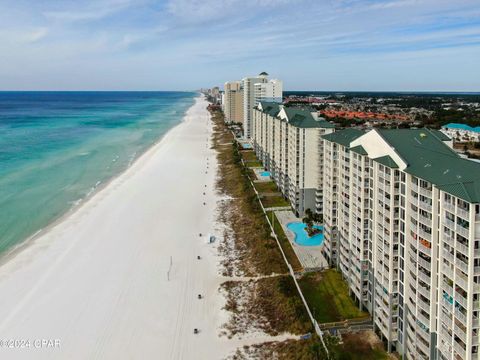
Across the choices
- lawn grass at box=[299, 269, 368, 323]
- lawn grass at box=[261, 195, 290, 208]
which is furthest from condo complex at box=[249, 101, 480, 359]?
lawn grass at box=[261, 195, 290, 208]

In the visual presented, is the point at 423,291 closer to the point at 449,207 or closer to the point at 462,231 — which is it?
the point at 462,231

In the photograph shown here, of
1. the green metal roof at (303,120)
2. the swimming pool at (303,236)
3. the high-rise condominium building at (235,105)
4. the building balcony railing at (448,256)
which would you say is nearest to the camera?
the building balcony railing at (448,256)

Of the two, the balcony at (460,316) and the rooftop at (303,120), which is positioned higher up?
the rooftop at (303,120)

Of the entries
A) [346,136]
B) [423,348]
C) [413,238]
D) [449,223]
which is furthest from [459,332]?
[346,136]

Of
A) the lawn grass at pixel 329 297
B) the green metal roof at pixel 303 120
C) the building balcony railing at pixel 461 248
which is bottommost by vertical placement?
the lawn grass at pixel 329 297

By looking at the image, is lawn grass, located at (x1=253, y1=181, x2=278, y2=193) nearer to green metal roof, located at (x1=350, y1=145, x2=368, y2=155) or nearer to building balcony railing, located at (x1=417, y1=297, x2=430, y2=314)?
green metal roof, located at (x1=350, y1=145, x2=368, y2=155)

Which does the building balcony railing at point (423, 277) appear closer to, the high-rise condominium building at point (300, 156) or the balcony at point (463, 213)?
the balcony at point (463, 213)

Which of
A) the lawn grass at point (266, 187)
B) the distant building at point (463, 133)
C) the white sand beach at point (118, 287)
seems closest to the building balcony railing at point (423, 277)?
the white sand beach at point (118, 287)
